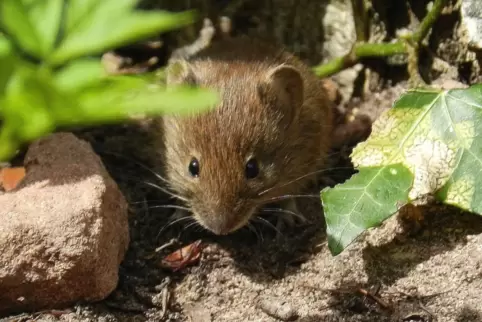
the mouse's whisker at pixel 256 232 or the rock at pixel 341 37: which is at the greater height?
the rock at pixel 341 37

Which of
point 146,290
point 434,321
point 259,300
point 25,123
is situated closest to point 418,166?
point 434,321

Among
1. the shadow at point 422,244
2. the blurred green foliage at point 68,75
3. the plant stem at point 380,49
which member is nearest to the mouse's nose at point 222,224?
the shadow at point 422,244

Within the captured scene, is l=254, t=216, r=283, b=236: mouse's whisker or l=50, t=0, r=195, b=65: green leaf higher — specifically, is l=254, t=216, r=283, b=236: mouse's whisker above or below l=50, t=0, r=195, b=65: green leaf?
below

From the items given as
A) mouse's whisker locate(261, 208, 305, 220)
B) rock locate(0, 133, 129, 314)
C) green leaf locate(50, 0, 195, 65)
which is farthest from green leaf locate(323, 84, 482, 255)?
green leaf locate(50, 0, 195, 65)

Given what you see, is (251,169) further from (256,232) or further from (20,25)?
(20,25)

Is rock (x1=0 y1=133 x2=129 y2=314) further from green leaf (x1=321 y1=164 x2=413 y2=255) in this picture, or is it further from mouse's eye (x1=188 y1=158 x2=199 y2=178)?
green leaf (x1=321 y1=164 x2=413 y2=255)

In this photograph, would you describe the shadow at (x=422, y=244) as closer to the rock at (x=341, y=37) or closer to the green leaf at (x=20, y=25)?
the rock at (x=341, y=37)

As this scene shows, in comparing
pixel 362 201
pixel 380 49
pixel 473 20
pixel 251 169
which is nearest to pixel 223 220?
pixel 251 169

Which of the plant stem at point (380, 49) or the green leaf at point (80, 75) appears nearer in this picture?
the green leaf at point (80, 75)
